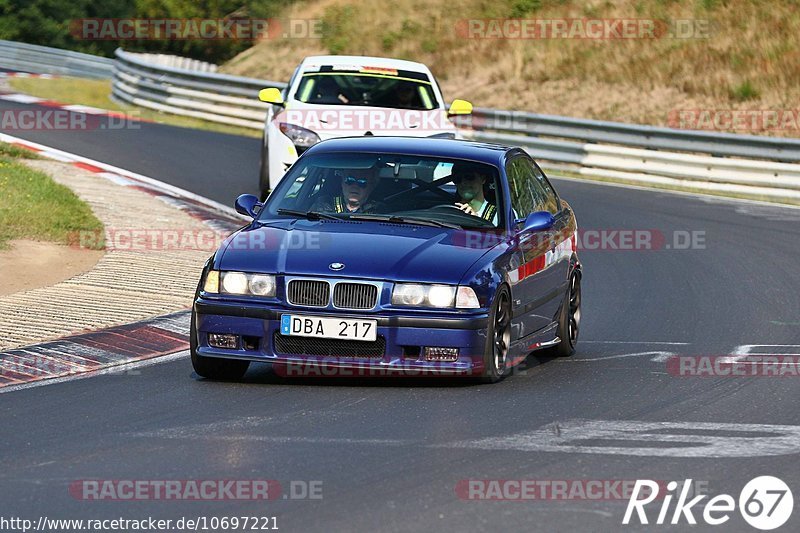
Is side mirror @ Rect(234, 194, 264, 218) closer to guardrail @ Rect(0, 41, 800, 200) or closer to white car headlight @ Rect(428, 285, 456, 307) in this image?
white car headlight @ Rect(428, 285, 456, 307)

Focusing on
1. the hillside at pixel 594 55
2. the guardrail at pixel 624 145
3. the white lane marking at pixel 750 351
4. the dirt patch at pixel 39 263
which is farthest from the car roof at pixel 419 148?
the hillside at pixel 594 55

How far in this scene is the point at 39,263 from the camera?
45.0 feet

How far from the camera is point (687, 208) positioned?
2177 cm

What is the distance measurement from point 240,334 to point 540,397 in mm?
1772

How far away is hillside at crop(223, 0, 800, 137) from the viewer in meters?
32.2

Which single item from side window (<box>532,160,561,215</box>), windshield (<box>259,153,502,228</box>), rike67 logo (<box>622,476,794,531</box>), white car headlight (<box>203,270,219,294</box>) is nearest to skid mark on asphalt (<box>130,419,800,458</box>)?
rike67 logo (<box>622,476,794,531</box>)

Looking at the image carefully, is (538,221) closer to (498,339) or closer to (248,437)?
(498,339)

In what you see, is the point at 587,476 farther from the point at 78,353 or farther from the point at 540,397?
the point at 78,353

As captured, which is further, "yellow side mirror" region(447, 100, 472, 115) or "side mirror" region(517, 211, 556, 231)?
"yellow side mirror" region(447, 100, 472, 115)

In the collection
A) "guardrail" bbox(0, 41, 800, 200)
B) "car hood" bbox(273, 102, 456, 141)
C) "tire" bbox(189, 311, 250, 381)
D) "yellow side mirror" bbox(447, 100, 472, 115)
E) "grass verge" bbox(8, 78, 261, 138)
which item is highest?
"yellow side mirror" bbox(447, 100, 472, 115)

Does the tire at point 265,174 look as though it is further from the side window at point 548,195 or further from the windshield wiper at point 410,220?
the windshield wiper at point 410,220

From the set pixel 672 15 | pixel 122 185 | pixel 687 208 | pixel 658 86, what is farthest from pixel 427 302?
pixel 672 15

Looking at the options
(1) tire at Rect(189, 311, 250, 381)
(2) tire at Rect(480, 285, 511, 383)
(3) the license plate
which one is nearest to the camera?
(3) the license plate

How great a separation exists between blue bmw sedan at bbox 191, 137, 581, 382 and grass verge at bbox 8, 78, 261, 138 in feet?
60.6
